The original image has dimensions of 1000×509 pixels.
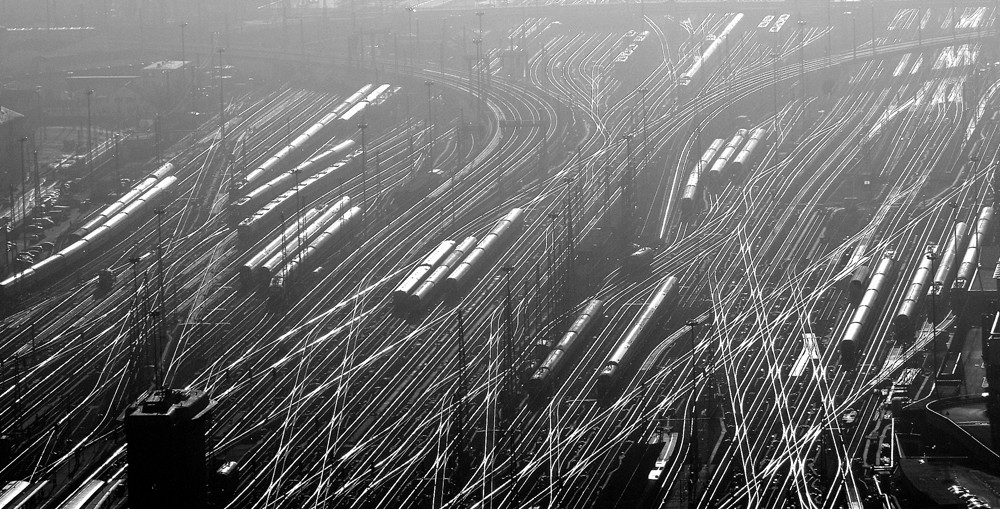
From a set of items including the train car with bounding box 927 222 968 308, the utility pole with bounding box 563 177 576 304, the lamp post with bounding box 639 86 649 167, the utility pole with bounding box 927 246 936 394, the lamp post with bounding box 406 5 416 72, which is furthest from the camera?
the lamp post with bounding box 406 5 416 72

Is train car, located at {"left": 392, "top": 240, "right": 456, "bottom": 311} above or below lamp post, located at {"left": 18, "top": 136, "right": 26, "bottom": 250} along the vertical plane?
above

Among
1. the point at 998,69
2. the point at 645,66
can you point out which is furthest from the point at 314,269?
the point at 998,69

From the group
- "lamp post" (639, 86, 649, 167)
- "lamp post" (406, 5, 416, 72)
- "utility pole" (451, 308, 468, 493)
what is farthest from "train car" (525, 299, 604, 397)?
"lamp post" (406, 5, 416, 72)

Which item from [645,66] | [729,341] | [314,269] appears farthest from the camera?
[645,66]

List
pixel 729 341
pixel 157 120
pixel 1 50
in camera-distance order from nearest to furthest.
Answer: pixel 729 341 < pixel 157 120 < pixel 1 50

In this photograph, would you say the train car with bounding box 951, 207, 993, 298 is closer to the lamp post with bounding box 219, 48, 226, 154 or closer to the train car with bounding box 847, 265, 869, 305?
the train car with bounding box 847, 265, 869, 305

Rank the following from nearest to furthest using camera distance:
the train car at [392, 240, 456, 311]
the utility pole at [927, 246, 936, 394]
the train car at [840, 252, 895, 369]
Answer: the utility pole at [927, 246, 936, 394]
the train car at [840, 252, 895, 369]
the train car at [392, 240, 456, 311]

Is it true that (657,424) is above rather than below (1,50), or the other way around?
above

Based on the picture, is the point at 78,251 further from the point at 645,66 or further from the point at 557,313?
the point at 645,66
